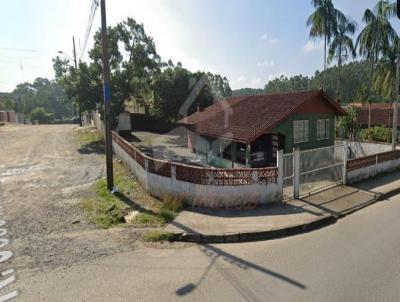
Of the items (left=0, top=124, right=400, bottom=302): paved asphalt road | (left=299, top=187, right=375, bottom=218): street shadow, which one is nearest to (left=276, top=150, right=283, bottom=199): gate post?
(left=299, top=187, right=375, bottom=218): street shadow

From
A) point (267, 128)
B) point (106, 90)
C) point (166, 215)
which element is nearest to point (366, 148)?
point (267, 128)

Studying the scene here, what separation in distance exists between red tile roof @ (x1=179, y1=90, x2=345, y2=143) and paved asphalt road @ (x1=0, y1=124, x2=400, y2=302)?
7251 millimetres

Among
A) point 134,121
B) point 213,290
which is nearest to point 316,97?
point 213,290

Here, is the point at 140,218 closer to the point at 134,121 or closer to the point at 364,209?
the point at 364,209

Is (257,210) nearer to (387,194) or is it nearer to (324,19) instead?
(387,194)

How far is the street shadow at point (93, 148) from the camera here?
2050 centimetres

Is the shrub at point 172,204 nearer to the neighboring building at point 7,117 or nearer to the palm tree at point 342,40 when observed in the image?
the palm tree at point 342,40

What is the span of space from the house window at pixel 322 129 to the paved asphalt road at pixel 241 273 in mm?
10452

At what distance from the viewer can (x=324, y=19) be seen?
87.2ft

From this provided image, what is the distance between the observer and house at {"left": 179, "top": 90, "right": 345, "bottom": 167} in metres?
14.6

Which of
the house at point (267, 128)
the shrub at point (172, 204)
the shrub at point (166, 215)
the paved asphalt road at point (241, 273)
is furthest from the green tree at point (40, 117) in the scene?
the paved asphalt road at point (241, 273)

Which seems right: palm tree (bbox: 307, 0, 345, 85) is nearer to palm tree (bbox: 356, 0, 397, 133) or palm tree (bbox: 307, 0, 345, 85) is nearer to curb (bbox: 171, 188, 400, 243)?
palm tree (bbox: 356, 0, 397, 133)

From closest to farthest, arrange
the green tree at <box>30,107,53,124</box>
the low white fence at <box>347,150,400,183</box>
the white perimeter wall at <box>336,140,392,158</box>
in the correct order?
the low white fence at <box>347,150,400,183</box>, the white perimeter wall at <box>336,140,392,158</box>, the green tree at <box>30,107,53,124</box>

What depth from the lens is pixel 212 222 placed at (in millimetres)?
7859
